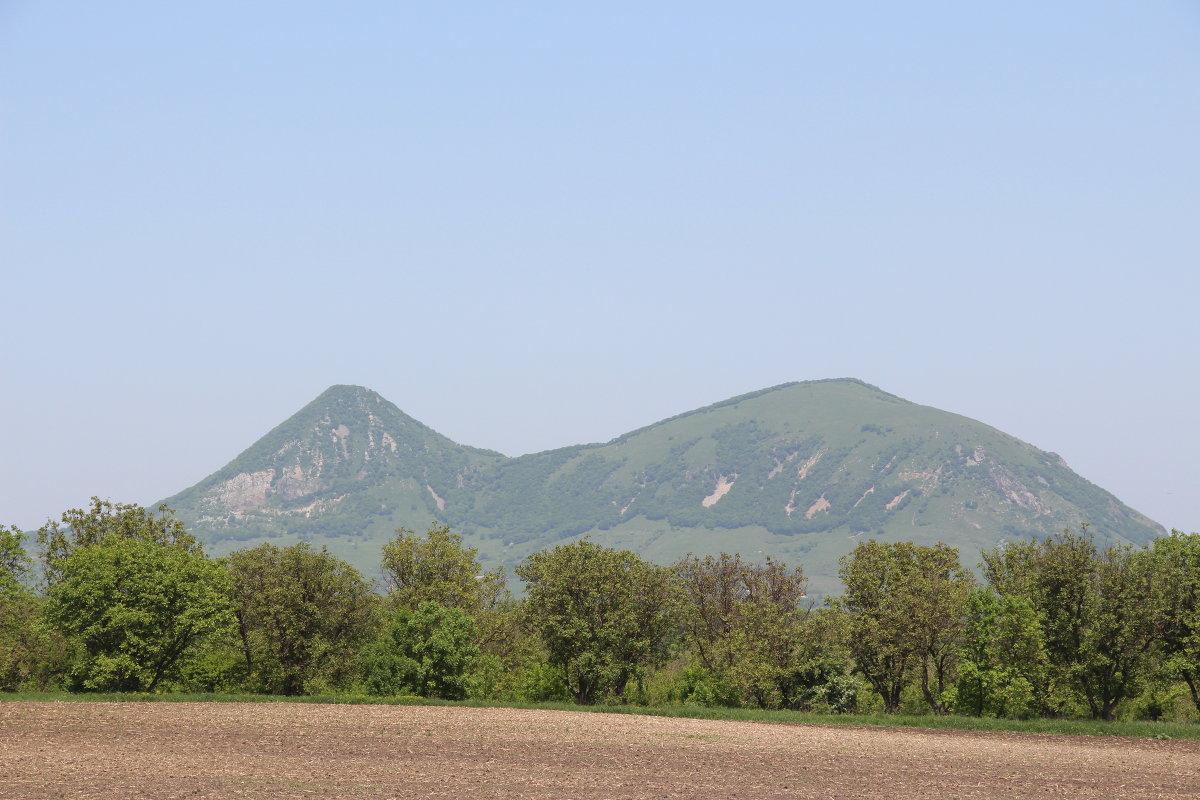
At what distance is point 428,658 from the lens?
8444cm

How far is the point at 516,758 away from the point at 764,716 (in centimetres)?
2911

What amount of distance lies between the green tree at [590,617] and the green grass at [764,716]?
28.9 feet

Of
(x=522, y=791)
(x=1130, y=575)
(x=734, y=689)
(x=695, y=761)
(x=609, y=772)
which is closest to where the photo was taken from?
(x=522, y=791)

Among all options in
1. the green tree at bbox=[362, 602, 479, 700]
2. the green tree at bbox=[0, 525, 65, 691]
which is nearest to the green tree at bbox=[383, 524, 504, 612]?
the green tree at bbox=[362, 602, 479, 700]

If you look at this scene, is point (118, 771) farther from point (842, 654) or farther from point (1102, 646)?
point (1102, 646)

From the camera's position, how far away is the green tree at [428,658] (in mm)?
84312

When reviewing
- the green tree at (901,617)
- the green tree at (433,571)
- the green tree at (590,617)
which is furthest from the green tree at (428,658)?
the green tree at (901,617)

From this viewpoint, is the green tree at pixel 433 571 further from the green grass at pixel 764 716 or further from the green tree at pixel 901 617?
the green tree at pixel 901 617

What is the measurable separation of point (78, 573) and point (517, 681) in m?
39.3

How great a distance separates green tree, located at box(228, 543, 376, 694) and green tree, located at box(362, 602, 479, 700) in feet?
34.1

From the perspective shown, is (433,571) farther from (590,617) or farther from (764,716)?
(764,716)

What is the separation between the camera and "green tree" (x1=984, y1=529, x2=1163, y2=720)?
8181 centimetres

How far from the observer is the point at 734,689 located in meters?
90.6

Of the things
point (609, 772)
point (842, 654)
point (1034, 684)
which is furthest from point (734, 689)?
point (609, 772)
